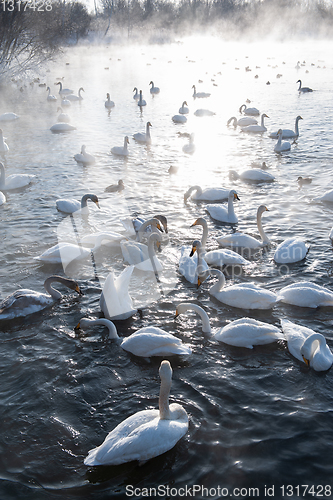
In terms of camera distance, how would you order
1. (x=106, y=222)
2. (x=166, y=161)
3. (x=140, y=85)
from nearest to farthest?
(x=106, y=222), (x=166, y=161), (x=140, y=85)

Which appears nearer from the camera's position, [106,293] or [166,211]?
[106,293]

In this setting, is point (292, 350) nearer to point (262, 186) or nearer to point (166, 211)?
point (166, 211)

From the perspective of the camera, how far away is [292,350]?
625cm

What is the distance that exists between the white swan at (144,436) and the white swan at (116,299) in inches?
87.5

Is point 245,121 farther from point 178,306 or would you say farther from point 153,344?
point 153,344

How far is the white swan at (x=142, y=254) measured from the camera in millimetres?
8539

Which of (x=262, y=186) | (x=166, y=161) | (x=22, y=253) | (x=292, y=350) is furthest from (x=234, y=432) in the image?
(x=166, y=161)

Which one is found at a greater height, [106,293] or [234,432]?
[106,293]

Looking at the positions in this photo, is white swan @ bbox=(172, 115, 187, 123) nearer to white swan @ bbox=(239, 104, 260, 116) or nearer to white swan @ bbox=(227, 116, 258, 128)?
white swan @ bbox=(227, 116, 258, 128)

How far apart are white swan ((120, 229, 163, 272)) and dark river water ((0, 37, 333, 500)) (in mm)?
258

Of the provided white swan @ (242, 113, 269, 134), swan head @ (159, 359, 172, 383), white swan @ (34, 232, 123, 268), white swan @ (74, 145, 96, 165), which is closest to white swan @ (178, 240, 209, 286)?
white swan @ (34, 232, 123, 268)

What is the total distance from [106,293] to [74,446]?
2562 mm

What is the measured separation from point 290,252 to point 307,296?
1.69 metres

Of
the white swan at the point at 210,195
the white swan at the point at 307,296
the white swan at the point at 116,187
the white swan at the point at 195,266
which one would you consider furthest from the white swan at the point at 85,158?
the white swan at the point at 307,296
